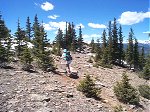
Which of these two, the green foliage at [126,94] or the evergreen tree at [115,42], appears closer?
the green foliage at [126,94]

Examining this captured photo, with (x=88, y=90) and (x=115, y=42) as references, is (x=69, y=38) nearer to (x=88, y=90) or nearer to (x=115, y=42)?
(x=115, y=42)

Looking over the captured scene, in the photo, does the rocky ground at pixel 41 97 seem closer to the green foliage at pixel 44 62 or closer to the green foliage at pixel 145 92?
the green foliage at pixel 145 92

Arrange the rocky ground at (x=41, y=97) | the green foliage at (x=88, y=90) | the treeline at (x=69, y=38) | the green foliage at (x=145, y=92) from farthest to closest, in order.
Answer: the treeline at (x=69, y=38)
the green foliage at (x=145, y=92)
the green foliage at (x=88, y=90)
the rocky ground at (x=41, y=97)

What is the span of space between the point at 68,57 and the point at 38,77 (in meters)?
4.56

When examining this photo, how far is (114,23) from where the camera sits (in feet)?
228

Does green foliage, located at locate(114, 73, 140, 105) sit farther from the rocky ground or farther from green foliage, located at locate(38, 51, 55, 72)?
green foliage, located at locate(38, 51, 55, 72)

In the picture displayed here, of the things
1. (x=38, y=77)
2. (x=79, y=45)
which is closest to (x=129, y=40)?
(x=79, y=45)

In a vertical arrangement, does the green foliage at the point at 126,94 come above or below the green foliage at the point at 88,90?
below

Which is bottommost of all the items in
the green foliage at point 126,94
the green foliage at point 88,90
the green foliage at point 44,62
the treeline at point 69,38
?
the green foliage at point 126,94

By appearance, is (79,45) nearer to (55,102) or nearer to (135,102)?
(135,102)

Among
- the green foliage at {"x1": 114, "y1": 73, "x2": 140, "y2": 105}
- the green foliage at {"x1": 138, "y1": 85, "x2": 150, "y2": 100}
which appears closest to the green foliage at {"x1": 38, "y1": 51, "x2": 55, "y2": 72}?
the green foliage at {"x1": 114, "y1": 73, "x2": 140, "y2": 105}

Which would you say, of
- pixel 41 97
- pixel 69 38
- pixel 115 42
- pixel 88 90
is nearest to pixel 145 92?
pixel 88 90

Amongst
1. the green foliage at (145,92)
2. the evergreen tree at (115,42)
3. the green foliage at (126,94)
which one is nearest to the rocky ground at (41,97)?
the green foliage at (126,94)

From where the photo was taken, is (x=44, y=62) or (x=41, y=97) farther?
(x=44, y=62)
